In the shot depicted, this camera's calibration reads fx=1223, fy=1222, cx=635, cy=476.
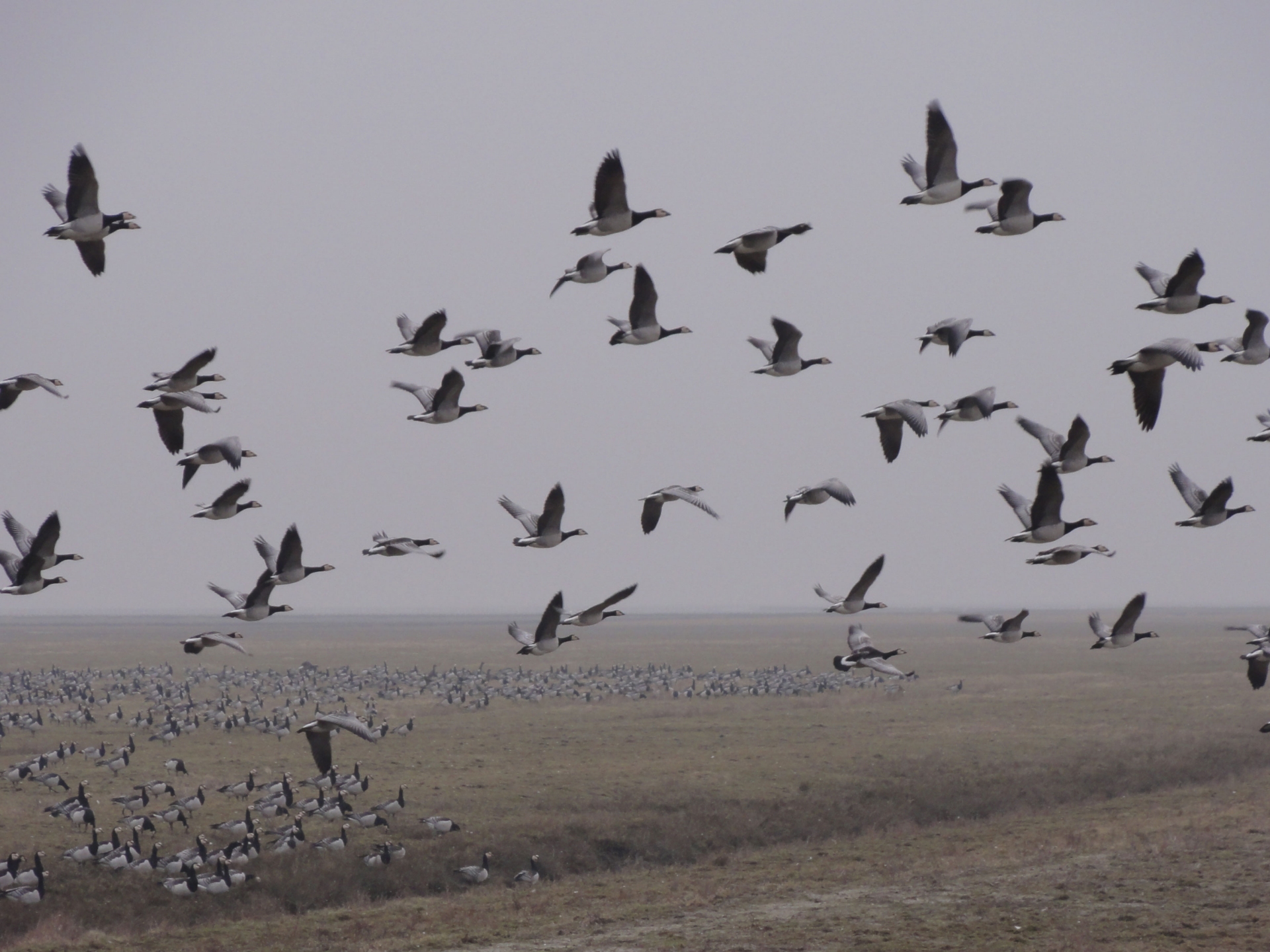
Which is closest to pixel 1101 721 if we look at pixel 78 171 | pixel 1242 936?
pixel 1242 936

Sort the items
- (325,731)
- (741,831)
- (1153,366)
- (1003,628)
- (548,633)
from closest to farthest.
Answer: (1153,366)
(548,633)
(325,731)
(1003,628)
(741,831)

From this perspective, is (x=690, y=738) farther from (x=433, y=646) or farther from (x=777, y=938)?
(x=433, y=646)

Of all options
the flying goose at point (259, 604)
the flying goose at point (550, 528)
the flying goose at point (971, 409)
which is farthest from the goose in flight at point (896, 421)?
the flying goose at point (259, 604)

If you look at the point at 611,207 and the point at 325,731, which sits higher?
the point at 611,207

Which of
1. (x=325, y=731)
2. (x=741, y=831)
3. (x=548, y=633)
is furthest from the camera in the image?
(x=741, y=831)

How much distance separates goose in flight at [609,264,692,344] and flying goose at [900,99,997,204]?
12.6 ft

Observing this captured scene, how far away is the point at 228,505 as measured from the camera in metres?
18.4

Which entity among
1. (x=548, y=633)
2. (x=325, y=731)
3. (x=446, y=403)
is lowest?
(x=325, y=731)

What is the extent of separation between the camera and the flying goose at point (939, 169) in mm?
16641

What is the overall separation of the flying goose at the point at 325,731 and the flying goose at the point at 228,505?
11.2 ft

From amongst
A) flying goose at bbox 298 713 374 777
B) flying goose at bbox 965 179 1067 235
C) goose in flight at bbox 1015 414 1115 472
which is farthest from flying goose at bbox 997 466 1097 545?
flying goose at bbox 298 713 374 777

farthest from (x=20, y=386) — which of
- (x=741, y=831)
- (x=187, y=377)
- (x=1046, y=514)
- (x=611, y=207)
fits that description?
(x=741, y=831)

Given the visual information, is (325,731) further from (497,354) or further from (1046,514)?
(1046,514)

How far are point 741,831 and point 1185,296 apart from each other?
26.2 meters
